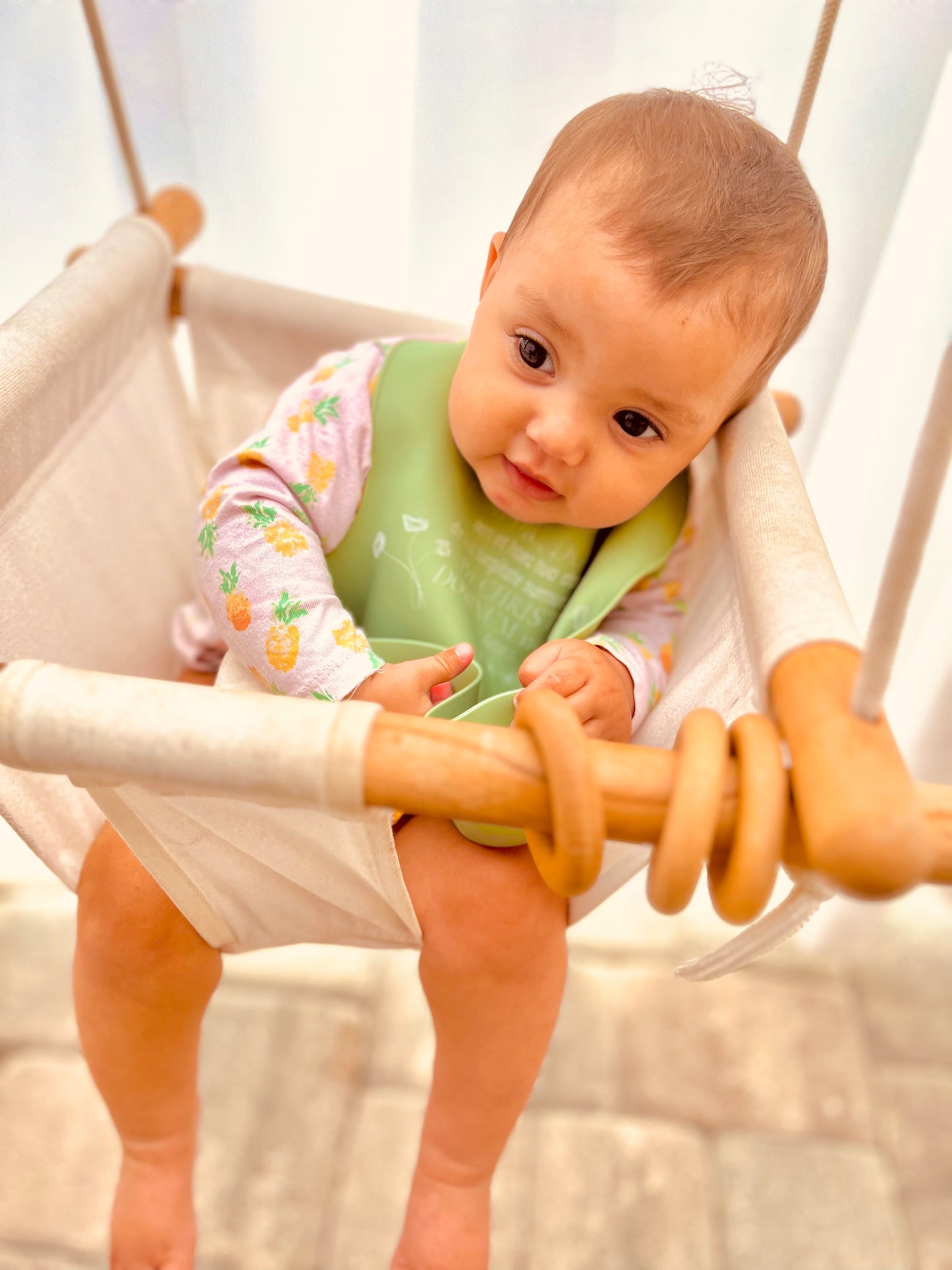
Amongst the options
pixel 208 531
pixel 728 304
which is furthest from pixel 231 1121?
pixel 728 304

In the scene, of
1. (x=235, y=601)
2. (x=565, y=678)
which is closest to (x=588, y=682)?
(x=565, y=678)

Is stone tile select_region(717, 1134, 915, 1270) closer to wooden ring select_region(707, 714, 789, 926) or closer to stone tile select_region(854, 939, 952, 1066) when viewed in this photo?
stone tile select_region(854, 939, 952, 1066)

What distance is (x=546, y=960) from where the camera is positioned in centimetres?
64

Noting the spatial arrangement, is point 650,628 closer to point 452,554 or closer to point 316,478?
point 452,554

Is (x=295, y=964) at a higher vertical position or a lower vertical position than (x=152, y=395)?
lower

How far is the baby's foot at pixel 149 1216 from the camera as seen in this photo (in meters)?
0.69

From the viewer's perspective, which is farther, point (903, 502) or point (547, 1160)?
point (547, 1160)

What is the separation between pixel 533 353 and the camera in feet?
1.97

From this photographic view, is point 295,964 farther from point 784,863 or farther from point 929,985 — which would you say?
point 784,863

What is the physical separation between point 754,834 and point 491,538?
1.25 ft

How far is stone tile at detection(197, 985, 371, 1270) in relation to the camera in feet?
3.21

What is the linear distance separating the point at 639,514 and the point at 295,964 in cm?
72

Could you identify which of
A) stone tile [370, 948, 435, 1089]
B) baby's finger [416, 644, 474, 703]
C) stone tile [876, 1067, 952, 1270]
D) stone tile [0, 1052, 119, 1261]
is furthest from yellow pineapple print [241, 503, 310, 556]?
stone tile [876, 1067, 952, 1270]

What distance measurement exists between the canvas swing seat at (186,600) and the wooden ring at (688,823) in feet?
0.12
